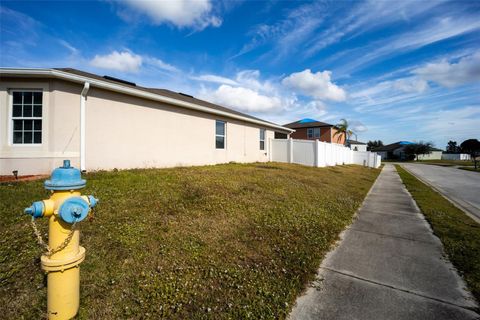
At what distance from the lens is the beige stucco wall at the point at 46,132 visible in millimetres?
7621

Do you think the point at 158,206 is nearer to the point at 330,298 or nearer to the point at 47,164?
the point at 330,298

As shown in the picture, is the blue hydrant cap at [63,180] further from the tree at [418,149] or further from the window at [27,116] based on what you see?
the tree at [418,149]

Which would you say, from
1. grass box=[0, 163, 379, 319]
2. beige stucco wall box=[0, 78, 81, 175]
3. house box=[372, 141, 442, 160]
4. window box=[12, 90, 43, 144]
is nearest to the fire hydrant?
grass box=[0, 163, 379, 319]

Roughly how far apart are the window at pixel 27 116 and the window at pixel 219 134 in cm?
836

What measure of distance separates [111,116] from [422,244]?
34.1 feet

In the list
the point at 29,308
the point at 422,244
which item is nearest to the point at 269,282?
the point at 29,308

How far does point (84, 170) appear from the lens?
837 centimetres

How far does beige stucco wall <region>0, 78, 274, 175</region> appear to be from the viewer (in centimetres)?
770

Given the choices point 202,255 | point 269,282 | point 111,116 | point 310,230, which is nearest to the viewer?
point 269,282

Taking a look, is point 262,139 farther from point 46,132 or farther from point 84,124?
point 46,132

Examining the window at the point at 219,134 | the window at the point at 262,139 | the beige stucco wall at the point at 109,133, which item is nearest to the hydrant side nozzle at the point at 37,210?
the beige stucco wall at the point at 109,133

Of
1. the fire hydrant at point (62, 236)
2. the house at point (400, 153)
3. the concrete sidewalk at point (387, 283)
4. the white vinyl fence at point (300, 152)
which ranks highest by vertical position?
the house at point (400, 153)

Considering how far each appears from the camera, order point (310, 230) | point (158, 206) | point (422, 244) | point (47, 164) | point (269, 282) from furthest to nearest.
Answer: point (47, 164), point (158, 206), point (310, 230), point (422, 244), point (269, 282)

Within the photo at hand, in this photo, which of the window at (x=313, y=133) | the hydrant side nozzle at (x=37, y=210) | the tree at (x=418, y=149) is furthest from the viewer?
the tree at (x=418, y=149)
